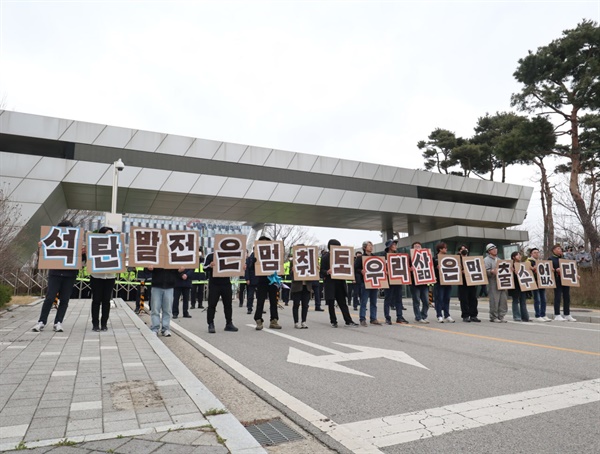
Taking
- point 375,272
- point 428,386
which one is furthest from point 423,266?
point 428,386

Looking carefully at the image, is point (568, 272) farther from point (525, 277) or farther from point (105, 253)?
point (105, 253)

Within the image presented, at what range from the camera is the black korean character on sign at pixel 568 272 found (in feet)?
40.1

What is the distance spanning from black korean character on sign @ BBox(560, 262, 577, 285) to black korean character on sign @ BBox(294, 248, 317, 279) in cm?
697

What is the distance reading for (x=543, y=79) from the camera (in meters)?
26.3

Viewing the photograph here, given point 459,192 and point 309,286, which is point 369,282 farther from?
point 459,192

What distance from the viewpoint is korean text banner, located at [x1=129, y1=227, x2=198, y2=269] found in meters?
8.89

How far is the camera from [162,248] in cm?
908

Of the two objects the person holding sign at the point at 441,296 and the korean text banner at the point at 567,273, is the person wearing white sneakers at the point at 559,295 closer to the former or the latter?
the korean text banner at the point at 567,273

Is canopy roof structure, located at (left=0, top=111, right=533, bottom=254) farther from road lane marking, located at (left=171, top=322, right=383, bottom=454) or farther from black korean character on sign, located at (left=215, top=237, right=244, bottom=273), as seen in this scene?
road lane marking, located at (left=171, top=322, right=383, bottom=454)

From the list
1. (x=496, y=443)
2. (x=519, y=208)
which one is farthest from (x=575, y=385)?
(x=519, y=208)

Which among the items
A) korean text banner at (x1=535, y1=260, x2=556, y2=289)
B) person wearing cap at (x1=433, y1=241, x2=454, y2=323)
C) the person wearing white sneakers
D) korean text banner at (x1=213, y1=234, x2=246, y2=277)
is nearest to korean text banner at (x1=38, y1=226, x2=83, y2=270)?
korean text banner at (x1=213, y1=234, x2=246, y2=277)

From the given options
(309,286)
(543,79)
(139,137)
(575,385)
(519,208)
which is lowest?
(575,385)

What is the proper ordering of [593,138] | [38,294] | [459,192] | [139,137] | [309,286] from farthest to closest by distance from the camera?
[459,192]
[593,138]
[139,137]
[38,294]
[309,286]

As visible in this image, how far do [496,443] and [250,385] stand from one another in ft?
8.20
